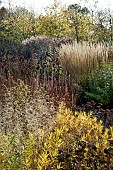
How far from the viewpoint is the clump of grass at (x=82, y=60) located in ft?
27.8

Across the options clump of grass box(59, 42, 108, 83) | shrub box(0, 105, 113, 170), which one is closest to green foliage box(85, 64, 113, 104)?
clump of grass box(59, 42, 108, 83)

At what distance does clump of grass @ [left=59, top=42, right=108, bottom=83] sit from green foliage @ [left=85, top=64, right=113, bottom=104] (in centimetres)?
30

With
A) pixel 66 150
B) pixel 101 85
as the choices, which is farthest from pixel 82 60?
A: pixel 66 150

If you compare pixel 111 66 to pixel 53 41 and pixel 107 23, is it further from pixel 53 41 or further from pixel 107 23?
pixel 107 23

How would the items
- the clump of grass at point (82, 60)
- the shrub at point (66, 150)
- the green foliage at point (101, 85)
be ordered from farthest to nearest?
the clump of grass at point (82, 60)
the green foliage at point (101, 85)
the shrub at point (66, 150)

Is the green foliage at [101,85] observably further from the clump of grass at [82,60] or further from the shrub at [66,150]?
the shrub at [66,150]

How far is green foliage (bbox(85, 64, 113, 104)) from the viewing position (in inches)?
290

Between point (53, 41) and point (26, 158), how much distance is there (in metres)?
10.3

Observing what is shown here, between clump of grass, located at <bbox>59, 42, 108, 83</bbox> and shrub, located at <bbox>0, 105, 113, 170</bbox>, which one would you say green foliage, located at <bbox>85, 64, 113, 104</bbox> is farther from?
shrub, located at <bbox>0, 105, 113, 170</bbox>

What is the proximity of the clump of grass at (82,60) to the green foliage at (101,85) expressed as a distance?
30 cm

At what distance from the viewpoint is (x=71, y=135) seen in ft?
12.7

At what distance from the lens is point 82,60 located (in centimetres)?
860

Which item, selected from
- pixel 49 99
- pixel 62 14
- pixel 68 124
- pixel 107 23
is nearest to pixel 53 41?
pixel 62 14

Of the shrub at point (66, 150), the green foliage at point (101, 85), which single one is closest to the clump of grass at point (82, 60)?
the green foliage at point (101, 85)
